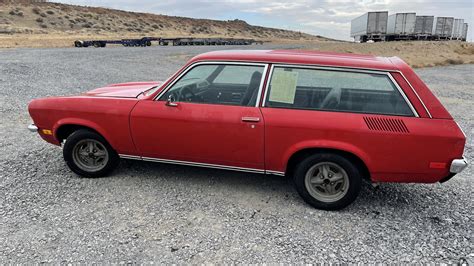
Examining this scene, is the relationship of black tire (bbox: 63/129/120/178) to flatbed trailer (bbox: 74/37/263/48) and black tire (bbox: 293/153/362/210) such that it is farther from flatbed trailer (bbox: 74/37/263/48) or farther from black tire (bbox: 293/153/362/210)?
flatbed trailer (bbox: 74/37/263/48)

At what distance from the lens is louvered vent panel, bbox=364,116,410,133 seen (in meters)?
3.43

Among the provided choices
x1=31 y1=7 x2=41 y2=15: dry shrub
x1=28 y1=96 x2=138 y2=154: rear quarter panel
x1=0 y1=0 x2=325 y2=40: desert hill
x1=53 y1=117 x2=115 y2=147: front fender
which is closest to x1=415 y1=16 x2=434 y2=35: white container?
x1=0 y1=0 x2=325 y2=40: desert hill

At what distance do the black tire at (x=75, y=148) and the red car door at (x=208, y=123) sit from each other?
0.45 m

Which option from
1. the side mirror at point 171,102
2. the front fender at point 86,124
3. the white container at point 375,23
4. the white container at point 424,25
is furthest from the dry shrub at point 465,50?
the front fender at point 86,124

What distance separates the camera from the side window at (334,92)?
358 centimetres

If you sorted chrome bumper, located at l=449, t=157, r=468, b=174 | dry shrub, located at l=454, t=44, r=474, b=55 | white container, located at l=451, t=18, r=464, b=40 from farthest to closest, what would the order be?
1. white container, located at l=451, t=18, r=464, b=40
2. dry shrub, located at l=454, t=44, r=474, b=55
3. chrome bumper, located at l=449, t=157, r=468, b=174

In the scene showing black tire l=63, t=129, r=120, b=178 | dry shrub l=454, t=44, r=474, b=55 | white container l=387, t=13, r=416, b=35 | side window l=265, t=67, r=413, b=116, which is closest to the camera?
side window l=265, t=67, r=413, b=116

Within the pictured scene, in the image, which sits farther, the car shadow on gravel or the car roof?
the car shadow on gravel

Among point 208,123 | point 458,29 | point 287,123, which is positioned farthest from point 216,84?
point 458,29

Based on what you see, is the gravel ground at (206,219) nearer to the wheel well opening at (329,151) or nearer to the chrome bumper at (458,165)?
the wheel well opening at (329,151)

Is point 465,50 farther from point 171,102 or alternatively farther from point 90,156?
point 90,156

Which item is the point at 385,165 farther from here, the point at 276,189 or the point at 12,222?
the point at 12,222

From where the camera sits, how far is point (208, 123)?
385 cm

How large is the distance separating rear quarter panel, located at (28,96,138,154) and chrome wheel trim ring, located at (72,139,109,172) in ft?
0.88
